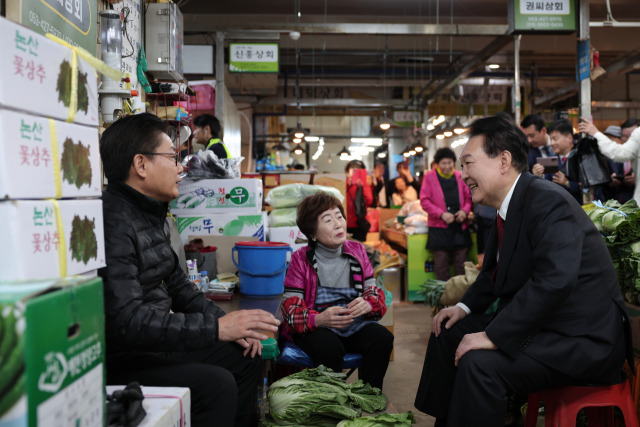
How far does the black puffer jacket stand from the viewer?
1.82m

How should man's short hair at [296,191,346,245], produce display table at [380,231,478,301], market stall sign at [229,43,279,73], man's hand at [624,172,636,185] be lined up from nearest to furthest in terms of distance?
man's short hair at [296,191,346,245], man's hand at [624,172,636,185], produce display table at [380,231,478,301], market stall sign at [229,43,279,73]

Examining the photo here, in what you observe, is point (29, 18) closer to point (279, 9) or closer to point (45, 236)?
point (45, 236)

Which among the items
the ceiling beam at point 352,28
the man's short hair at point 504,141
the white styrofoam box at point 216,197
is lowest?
the white styrofoam box at point 216,197

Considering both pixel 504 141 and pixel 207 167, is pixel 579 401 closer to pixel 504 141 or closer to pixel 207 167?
pixel 504 141

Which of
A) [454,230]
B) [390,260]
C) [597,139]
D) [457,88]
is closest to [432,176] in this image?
[454,230]

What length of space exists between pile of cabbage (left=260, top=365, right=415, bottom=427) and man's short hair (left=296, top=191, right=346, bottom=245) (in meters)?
0.87

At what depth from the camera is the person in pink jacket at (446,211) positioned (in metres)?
6.66

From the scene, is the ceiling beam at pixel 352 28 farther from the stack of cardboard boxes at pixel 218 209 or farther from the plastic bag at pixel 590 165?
the stack of cardboard boxes at pixel 218 209

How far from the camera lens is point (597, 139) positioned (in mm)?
4645

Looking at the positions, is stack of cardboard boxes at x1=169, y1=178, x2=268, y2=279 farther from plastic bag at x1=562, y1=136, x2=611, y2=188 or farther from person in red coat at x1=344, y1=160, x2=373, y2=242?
person in red coat at x1=344, y1=160, x2=373, y2=242

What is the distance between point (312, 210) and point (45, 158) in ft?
6.45

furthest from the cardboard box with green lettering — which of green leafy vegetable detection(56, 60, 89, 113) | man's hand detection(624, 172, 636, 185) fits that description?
man's hand detection(624, 172, 636, 185)

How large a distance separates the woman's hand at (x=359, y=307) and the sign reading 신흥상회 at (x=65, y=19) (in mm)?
1739

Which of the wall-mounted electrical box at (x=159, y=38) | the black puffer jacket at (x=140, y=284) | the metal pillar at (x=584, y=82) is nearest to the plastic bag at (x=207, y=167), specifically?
the wall-mounted electrical box at (x=159, y=38)
